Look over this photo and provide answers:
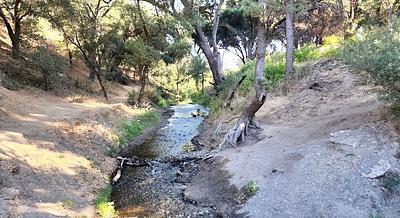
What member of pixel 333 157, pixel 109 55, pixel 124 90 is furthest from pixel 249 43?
pixel 333 157

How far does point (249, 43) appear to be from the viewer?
133ft

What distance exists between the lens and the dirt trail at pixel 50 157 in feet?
29.8

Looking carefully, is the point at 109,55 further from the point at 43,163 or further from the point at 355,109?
the point at 355,109

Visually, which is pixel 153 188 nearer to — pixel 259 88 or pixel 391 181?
pixel 259 88

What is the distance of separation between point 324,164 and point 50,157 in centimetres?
823

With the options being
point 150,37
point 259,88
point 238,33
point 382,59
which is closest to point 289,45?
point 259,88

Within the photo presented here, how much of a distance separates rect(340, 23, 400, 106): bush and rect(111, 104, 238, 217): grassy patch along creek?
15.3 ft

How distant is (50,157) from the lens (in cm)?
1173

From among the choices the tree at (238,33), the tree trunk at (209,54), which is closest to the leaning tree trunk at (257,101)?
the tree trunk at (209,54)

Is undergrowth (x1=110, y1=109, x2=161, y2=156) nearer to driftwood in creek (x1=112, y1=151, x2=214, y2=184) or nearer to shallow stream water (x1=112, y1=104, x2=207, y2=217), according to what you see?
shallow stream water (x1=112, y1=104, x2=207, y2=217)

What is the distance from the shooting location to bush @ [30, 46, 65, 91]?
2162cm

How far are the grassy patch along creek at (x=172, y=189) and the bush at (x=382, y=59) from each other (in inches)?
184

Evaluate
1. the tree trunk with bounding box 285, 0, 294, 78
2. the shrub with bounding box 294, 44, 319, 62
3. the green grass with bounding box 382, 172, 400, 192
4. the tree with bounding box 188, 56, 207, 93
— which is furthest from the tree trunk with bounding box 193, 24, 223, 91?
the tree with bounding box 188, 56, 207, 93

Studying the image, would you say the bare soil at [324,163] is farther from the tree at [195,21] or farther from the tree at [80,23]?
the tree at [80,23]
